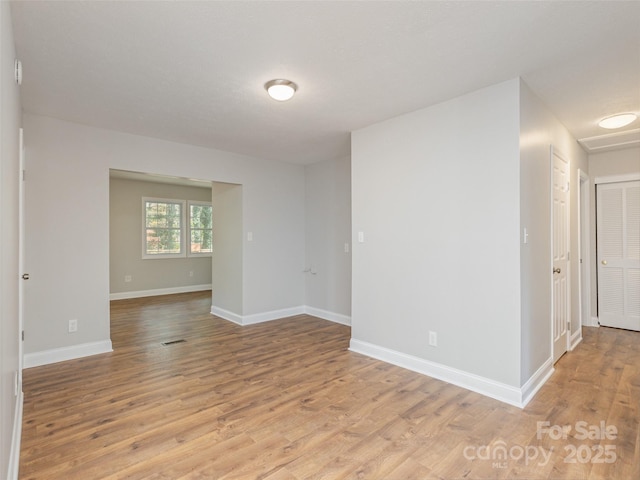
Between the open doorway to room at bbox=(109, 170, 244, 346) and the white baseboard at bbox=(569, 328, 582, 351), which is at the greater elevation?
the open doorway to room at bbox=(109, 170, 244, 346)

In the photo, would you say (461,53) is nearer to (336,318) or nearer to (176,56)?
(176,56)

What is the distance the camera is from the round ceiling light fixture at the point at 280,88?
256 cm

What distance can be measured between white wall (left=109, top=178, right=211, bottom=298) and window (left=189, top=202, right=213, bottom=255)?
26 centimetres

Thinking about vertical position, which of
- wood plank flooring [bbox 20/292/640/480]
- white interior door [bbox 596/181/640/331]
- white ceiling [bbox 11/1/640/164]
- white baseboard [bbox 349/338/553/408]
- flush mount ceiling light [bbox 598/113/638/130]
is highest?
white ceiling [bbox 11/1/640/164]

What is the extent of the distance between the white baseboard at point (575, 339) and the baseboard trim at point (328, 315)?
8.63 ft

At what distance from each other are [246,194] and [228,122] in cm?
154

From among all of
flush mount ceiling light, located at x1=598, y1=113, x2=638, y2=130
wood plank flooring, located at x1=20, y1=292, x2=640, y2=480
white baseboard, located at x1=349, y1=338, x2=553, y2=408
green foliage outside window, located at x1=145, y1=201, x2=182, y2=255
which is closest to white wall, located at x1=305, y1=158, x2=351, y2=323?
wood plank flooring, located at x1=20, y1=292, x2=640, y2=480

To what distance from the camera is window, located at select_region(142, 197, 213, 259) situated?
7.36 m

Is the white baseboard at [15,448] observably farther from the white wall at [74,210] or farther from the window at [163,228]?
the window at [163,228]

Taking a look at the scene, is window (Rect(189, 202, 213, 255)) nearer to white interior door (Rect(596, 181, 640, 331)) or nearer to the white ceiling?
the white ceiling

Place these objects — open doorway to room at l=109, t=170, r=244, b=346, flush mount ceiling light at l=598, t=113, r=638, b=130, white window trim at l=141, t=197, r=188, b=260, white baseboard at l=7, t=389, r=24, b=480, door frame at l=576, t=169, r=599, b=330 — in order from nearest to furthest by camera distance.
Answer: white baseboard at l=7, t=389, r=24, b=480 → flush mount ceiling light at l=598, t=113, r=638, b=130 → door frame at l=576, t=169, r=599, b=330 → open doorway to room at l=109, t=170, r=244, b=346 → white window trim at l=141, t=197, r=188, b=260

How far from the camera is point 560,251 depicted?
11.3 ft

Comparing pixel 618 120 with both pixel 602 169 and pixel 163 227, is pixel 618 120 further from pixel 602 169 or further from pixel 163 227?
pixel 163 227

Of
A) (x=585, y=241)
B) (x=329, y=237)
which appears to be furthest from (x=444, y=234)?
(x=585, y=241)
